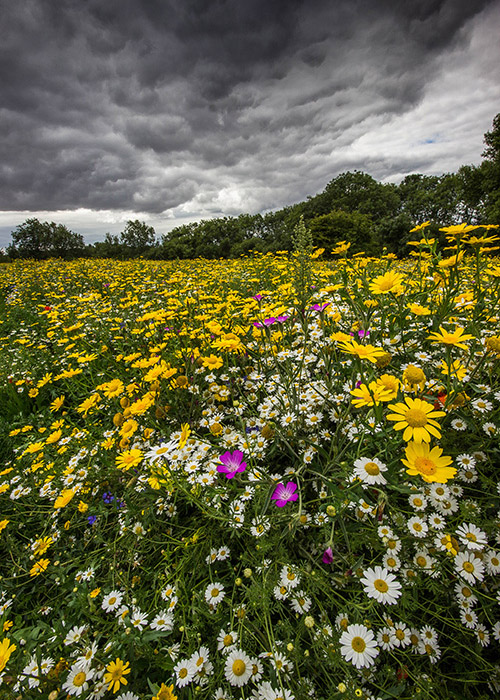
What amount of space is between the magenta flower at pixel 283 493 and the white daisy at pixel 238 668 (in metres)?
0.44

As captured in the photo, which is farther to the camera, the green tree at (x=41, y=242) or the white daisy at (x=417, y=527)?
the green tree at (x=41, y=242)

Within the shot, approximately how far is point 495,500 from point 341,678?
87 cm

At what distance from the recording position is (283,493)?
3.67 ft

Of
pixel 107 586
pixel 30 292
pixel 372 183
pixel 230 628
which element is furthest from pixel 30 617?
pixel 372 183

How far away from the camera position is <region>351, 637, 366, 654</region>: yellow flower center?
797 mm

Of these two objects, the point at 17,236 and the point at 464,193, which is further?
the point at 17,236

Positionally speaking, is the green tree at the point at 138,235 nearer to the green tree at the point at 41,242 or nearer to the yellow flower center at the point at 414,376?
the green tree at the point at 41,242

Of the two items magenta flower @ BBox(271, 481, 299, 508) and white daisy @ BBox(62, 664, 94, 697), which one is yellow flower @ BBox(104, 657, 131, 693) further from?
magenta flower @ BBox(271, 481, 299, 508)

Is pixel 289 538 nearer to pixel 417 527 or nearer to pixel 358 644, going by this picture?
pixel 358 644

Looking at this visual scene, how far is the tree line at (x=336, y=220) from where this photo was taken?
1781cm

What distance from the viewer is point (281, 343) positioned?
206cm

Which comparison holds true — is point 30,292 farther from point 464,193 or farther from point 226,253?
point 226,253

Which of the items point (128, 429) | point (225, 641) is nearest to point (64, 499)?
point (128, 429)

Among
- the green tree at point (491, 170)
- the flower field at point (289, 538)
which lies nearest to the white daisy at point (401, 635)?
the flower field at point (289, 538)
